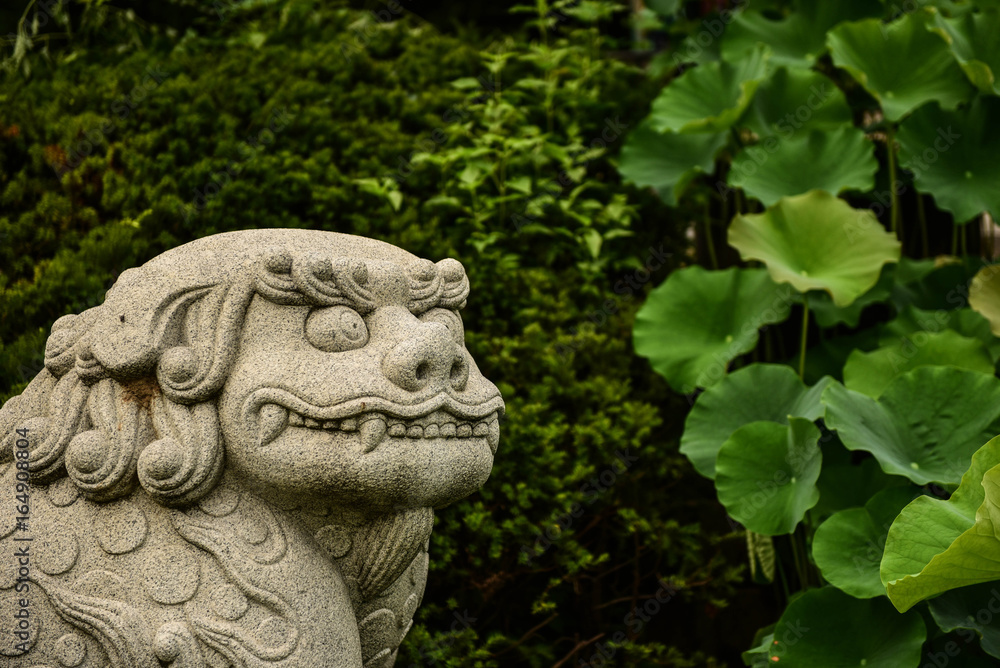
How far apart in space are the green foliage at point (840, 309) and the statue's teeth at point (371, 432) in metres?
1.20

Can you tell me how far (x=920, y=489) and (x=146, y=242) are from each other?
2422 mm

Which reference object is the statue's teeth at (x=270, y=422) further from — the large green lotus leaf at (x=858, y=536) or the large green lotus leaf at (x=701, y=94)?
the large green lotus leaf at (x=701, y=94)

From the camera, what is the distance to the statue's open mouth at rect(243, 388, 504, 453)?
1757 millimetres

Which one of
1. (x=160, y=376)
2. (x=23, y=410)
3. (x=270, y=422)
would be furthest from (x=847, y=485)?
(x=23, y=410)

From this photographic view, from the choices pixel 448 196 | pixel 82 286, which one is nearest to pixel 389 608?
pixel 82 286

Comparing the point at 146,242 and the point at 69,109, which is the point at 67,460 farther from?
the point at 69,109

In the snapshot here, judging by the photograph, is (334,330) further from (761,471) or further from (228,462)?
(761,471)

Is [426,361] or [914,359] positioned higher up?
[426,361]

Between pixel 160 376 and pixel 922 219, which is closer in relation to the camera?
pixel 160 376

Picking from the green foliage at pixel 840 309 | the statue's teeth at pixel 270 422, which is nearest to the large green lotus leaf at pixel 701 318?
the green foliage at pixel 840 309

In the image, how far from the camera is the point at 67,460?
1.81 m

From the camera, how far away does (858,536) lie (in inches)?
104

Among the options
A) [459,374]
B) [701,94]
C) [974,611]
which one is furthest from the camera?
[701,94]

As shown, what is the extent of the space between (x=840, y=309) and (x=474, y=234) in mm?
1328
